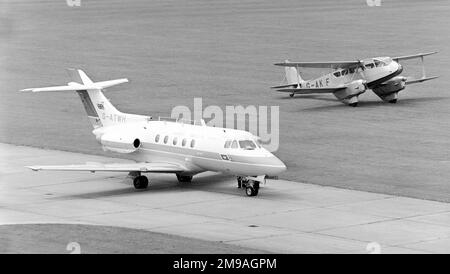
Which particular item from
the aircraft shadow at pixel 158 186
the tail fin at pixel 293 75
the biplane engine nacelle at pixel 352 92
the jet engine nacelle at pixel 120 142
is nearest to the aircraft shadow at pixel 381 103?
the biplane engine nacelle at pixel 352 92

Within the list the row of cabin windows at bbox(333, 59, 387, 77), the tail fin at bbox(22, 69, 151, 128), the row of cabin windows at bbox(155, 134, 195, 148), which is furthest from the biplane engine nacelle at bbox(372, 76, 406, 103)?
the row of cabin windows at bbox(155, 134, 195, 148)

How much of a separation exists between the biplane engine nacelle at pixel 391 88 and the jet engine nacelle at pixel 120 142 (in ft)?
73.9

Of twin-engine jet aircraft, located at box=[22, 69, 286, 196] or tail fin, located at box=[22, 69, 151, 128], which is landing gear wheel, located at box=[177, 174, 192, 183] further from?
tail fin, located at box=[22, 69, 151, 128]

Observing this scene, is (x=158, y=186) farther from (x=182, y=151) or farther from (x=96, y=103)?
(x=96, y=103)

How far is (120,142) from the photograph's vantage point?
1834 inches

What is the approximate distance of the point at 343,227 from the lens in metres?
38.2

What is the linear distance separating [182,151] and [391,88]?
2336 centimetres

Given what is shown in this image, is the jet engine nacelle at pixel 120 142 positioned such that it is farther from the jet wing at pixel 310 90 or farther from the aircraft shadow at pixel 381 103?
the jet wing at pixel 310 90

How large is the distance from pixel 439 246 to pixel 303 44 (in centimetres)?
5437

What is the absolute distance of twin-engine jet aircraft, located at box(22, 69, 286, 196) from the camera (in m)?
43.2

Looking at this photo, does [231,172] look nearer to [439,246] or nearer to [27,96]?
[439,246]

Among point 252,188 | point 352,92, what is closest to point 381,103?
point 352,92
